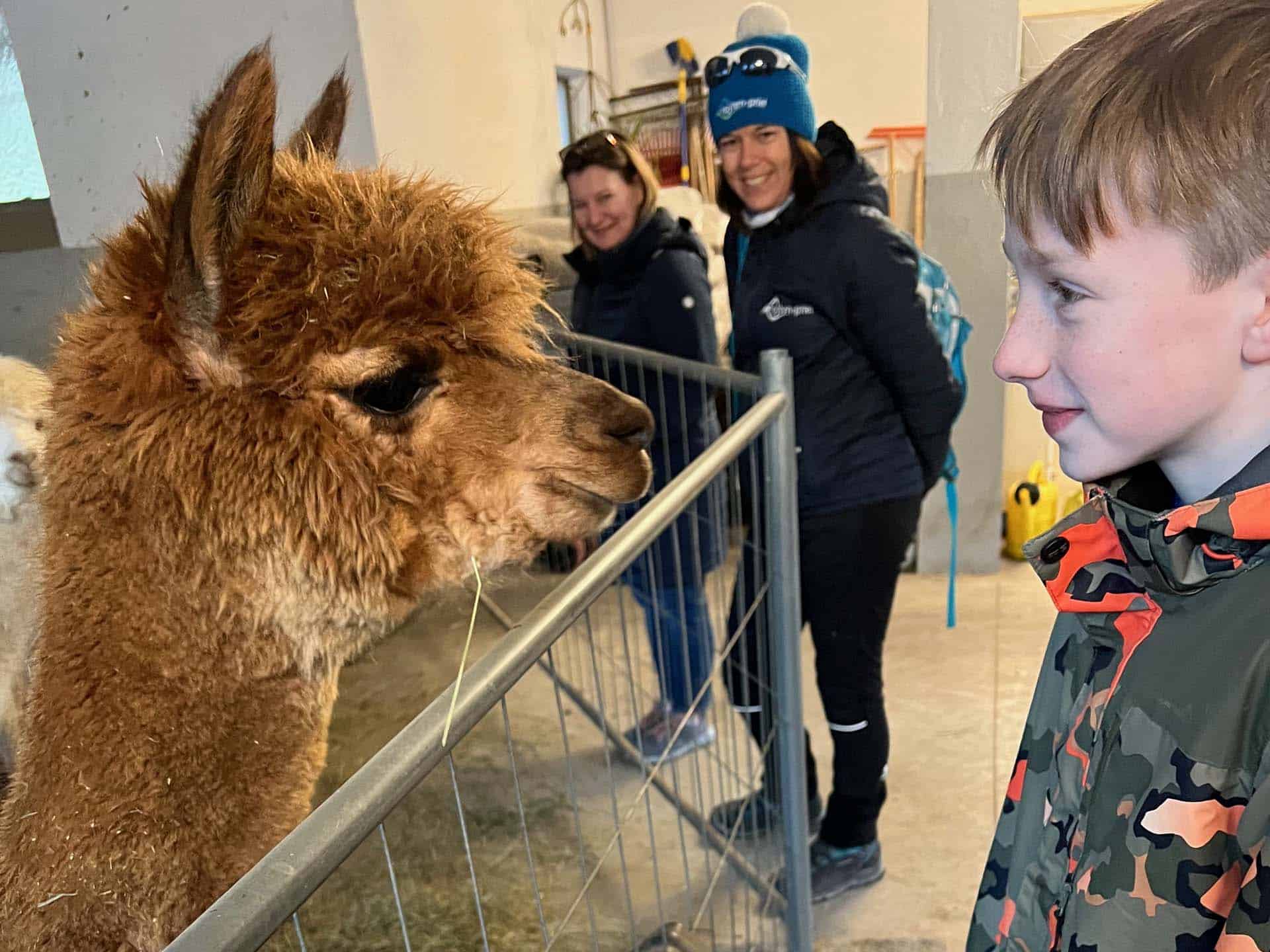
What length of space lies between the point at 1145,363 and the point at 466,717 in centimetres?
50

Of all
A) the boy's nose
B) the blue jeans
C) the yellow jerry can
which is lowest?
the yellow jerry can

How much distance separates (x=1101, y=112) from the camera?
560 millimetres

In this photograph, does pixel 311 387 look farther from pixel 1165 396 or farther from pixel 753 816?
pixel 753 816

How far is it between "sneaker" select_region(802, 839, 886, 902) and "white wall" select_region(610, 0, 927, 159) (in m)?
4.63

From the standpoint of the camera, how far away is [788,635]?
5.16ft

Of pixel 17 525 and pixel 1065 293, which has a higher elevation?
pixel 1065 293

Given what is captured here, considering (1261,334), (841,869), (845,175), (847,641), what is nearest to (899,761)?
(841,869)

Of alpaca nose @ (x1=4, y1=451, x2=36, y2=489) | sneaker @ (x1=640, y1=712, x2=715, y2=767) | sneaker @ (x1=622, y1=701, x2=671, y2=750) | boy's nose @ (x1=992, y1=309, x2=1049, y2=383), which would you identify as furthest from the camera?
sneaker @ (x1=622, y1=701, x2=671, y2=750)

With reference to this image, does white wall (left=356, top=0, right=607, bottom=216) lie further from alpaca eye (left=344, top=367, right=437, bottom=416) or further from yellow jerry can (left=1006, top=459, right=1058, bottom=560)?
yellow jerry can (left=1006, top=459, right=1058, bottom=560)

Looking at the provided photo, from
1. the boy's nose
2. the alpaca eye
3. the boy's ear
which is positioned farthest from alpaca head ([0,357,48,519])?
the boy's ear

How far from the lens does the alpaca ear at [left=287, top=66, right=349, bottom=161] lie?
2.95 ft

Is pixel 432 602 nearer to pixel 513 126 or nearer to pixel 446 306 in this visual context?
pixel 446 306

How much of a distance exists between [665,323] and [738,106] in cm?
51

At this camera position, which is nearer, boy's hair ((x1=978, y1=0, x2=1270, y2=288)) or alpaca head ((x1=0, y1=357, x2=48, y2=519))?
boy's hair ((x1=978, y1=0, x2=1270, y2=288))
